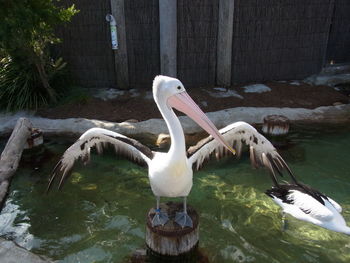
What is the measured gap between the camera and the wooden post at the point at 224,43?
5.99 meters

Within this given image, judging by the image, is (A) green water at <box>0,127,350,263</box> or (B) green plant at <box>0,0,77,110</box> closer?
(A) green water at <box>0,127,350,263</box>

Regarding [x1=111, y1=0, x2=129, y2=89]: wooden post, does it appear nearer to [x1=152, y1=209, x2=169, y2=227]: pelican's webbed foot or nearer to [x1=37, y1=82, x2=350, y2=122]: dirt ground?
[x1=37, y1=82, x2=350, y2=122]: dirt ground

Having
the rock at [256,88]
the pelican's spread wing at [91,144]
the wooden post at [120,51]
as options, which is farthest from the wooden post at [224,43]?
the pelican's spread wing at [91,144]

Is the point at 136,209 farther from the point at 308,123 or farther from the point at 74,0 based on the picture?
the point at 74,0

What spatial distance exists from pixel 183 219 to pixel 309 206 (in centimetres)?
137

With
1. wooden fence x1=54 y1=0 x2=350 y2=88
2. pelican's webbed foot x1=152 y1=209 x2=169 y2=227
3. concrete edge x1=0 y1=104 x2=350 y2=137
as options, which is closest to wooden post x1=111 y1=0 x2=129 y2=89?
wooden fence x1=54 y1=0 x2=350 y2=88

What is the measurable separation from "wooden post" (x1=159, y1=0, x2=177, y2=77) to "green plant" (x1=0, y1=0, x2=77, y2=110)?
1.49m

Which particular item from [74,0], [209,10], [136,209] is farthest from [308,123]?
[74,0]

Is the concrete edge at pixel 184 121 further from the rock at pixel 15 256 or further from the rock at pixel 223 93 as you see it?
the rock at pixel 15 256

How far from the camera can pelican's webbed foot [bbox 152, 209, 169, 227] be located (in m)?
2.60

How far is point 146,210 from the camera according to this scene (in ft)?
11.8

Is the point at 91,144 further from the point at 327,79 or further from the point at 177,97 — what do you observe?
the point at 327,79

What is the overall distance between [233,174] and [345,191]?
50.1 inches

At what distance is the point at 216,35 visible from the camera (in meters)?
6.18
